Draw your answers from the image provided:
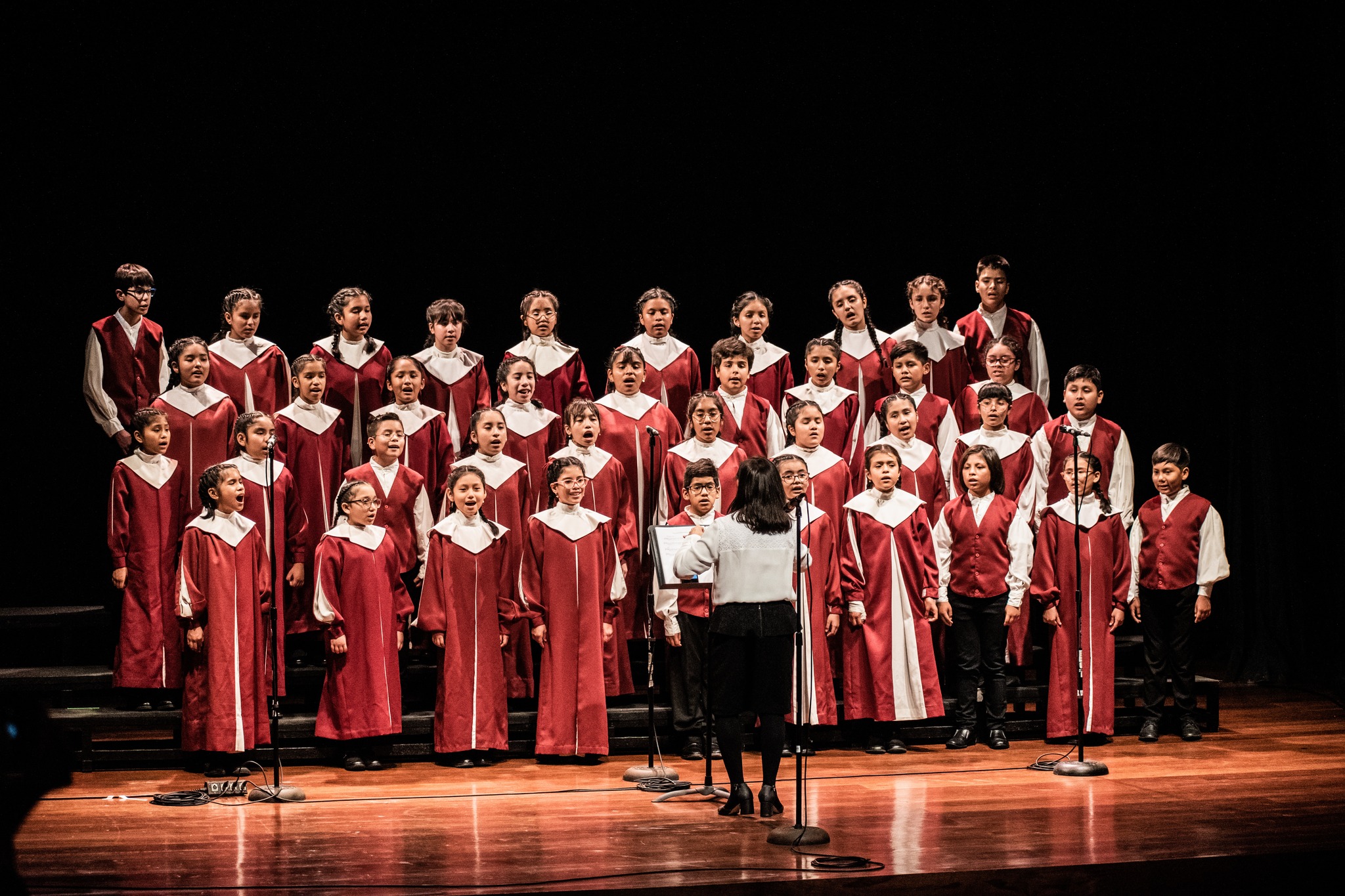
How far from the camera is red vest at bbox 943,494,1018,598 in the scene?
570 cm

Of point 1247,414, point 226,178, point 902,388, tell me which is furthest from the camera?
point 1247,414

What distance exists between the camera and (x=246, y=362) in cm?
615

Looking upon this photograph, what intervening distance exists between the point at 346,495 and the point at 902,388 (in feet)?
8.69

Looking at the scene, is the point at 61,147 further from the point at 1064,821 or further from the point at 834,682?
the point at 1064,821

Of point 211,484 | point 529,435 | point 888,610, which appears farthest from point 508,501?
point 888,610

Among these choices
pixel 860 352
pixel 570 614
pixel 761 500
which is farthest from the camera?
pixel 860 352

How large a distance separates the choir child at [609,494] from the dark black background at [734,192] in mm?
1823

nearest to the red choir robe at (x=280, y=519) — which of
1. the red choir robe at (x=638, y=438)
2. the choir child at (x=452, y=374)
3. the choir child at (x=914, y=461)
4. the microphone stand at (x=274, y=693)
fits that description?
the microphone stand at (x=274, y=693)

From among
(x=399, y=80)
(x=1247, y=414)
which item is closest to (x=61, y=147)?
(x=399, y=80)

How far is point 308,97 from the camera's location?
7.00m

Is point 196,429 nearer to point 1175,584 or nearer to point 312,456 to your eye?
point 312,456

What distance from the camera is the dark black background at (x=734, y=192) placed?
6.86m

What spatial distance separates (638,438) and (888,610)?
1361 mm

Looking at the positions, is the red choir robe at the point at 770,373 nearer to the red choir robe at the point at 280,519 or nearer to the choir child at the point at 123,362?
the red choir robe at the point at 280,519
